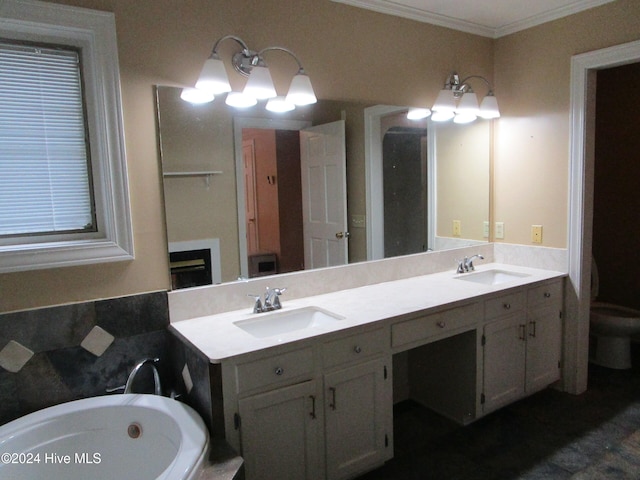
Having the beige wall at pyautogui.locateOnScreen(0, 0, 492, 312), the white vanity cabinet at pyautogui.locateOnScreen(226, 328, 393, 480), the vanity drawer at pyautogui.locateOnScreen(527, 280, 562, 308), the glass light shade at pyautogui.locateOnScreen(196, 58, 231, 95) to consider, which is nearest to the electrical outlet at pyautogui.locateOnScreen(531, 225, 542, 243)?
the vanity drawer at pyautogui.locateOnScreen(527, 280, 562, 308)

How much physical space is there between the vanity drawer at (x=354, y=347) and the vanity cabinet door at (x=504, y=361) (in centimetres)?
77

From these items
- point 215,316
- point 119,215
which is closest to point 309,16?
point 119,215

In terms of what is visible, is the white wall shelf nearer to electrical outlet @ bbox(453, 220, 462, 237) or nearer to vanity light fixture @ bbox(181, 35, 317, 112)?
vanity light fixture @ bbox(181, 35, 317, 112)

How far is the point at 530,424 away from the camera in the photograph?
2631mm

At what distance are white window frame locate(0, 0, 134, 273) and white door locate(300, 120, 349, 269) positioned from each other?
933mm

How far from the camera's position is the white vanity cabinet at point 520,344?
2.56 meters

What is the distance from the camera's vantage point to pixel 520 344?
2.71 m

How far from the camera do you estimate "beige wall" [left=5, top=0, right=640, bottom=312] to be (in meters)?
1.94

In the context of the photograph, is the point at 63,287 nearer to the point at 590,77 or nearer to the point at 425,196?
the point at 425,196

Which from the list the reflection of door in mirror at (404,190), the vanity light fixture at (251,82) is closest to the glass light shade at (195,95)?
the vanity light fixture at (251,82)

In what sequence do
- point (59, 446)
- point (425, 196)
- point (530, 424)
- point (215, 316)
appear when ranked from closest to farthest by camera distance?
point (59, 446) → point (215, 316) → point (530, 424) → point (425, 196)

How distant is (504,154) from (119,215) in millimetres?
2533

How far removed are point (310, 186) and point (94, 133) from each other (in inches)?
43.3

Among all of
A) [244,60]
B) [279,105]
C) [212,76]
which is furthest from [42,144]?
[279,105]
